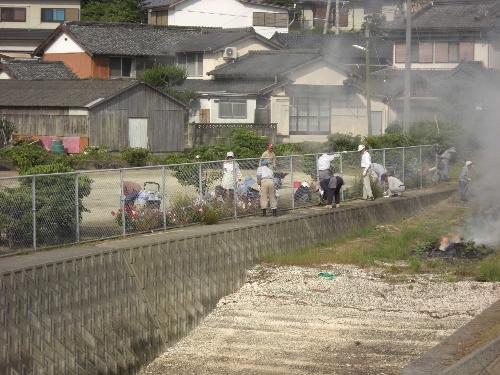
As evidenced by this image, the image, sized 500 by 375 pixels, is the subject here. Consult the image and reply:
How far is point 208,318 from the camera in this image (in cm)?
1808

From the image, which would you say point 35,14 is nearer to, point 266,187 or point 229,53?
point 229,53

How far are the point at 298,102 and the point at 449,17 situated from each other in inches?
311

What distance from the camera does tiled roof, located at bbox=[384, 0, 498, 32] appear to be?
44719 mm

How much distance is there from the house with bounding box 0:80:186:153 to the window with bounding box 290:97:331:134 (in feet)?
23.2

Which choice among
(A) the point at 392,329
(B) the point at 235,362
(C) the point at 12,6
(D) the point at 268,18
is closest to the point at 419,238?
(A) the point at 392,329

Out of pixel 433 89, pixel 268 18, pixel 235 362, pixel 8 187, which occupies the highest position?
pixel 268 18

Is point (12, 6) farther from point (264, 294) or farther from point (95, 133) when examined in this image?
point (264, 294)

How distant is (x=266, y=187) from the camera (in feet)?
70.9

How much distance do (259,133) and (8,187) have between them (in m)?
31.9

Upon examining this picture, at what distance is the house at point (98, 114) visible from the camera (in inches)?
1646

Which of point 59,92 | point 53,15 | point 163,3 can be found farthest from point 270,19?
point 59,92

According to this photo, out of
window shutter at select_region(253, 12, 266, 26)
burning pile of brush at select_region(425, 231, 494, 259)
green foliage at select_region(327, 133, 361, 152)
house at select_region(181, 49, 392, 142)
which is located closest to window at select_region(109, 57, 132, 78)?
house at select_region(181, 49, 392, 142)

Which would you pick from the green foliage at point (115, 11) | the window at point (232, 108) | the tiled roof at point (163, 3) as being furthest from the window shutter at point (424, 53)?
the green foliage at point (115, 11)

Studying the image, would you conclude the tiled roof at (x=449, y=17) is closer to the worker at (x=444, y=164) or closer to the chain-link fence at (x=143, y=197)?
the worker at (x=444, y=164)
